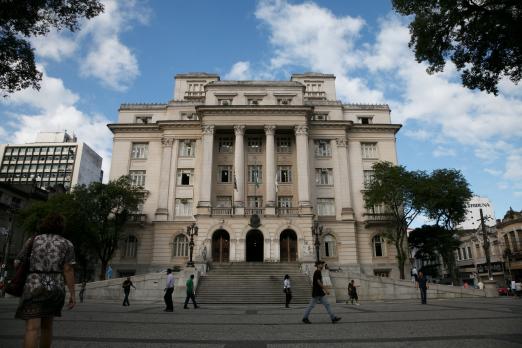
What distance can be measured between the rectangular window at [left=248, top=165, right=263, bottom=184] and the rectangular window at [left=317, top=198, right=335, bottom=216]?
6754 mm

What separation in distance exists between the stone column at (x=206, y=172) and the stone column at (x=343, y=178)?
13.5 metres

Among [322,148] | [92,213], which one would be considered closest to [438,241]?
[322,148]

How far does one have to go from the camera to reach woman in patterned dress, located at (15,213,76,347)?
14.9 ft

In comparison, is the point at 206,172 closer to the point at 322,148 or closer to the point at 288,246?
the point at 288,246

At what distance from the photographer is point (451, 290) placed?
26.4 metres

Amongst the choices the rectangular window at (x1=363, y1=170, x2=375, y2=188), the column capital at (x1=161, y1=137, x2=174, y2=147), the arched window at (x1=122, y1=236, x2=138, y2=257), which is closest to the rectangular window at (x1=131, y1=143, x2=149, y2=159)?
the column capital at (x1=161, y1=137, x2=174, y2=147)

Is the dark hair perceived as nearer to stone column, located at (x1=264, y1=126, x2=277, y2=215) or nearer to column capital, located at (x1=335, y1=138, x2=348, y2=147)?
stone column, located at (x1=264, y1=126, x2=277, y2=215)

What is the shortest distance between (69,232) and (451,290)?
99.0 feet

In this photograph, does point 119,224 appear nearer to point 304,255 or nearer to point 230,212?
point 230,212

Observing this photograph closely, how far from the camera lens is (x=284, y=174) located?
39719 mm

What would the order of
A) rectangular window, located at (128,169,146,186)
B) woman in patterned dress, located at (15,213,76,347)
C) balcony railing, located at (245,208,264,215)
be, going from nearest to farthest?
woman in patterned dress, located at (15,213,76,347) < balcony railing, located at (245,208,264,215) < rectangular window, located at (128,169,146,186)

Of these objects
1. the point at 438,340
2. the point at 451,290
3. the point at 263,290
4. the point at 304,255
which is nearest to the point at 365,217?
the point at 304,255

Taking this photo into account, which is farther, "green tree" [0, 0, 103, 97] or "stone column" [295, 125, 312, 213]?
"stone column" [295, 125, 312, 213]

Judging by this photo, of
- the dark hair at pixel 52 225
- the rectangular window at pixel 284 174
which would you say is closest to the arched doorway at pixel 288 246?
the rectangular window at pixel 284 174
